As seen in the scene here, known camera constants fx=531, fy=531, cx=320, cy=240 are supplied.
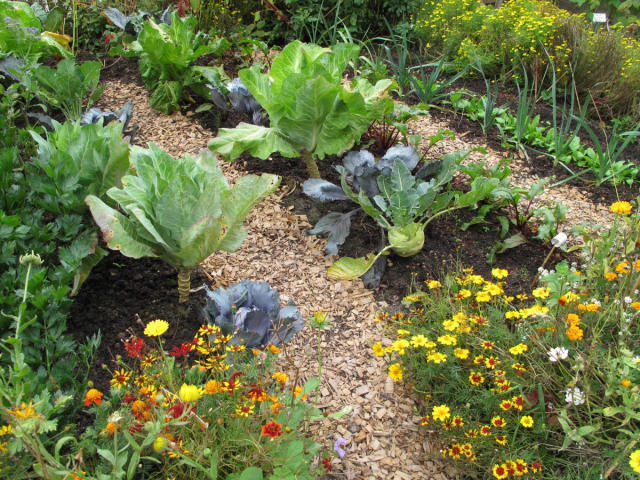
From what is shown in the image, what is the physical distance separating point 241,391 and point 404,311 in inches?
42.2

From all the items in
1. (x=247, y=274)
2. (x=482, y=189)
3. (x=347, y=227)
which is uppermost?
(x=482, y=189)

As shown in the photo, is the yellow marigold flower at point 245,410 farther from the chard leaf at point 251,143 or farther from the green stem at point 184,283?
the chard leaf at point 251,143

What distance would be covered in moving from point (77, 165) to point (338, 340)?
1.47 meters

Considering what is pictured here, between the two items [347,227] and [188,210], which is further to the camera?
[347,227]

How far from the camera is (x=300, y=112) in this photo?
A: 115 inches

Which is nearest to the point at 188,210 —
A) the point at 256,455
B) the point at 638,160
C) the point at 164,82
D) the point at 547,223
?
the point at 256,455

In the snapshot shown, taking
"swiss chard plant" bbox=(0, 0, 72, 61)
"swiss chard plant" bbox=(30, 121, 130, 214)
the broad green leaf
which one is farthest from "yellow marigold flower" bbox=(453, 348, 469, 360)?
"swiss chard plant" bbox=(0, 0, 72, 61)

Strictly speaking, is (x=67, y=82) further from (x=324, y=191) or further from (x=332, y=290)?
(x=332, y=290)

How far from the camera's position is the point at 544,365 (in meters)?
2.06

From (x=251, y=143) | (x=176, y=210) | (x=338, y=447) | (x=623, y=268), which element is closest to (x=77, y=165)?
(x=176, y=210)

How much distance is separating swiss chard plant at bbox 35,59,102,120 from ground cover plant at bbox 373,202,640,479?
267 centimetres

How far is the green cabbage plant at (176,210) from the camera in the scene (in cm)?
215

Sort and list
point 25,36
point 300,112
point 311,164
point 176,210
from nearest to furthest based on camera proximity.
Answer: point 176,210 → point 300,112 → point 311,164 → point 25,36

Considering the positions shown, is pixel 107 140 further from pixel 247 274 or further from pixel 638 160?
pixel 638 160
